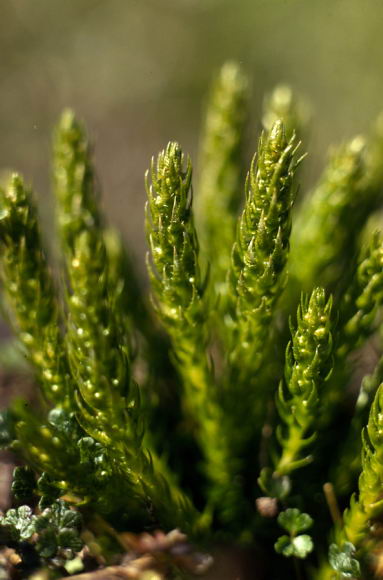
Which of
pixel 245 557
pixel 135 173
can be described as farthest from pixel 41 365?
pixel 135 173

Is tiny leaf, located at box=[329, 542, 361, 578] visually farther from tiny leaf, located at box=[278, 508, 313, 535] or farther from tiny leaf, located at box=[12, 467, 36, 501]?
tiny leaf, located at box=[12, 467, 36, 501]

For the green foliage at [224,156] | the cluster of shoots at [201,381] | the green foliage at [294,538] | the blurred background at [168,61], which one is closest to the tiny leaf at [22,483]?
the cluster of shoots at [201,381]

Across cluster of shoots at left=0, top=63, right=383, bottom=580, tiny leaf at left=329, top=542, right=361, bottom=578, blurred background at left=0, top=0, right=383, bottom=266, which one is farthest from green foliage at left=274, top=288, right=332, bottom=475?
blurred background at left=0, top=0, right=383, bottom=266

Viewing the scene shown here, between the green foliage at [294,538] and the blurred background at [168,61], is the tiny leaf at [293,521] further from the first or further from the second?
the blurred background at [168,61]

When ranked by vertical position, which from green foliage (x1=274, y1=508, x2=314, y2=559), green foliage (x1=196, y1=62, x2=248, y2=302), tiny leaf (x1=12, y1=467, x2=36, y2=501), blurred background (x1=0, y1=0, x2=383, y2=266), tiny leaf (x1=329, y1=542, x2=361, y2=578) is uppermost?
blurred background (x1=0, y1=0, x2=383, y2=266)

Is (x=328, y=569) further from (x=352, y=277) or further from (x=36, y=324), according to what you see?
(x=36, y=324)

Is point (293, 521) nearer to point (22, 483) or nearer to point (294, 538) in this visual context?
point (294, 538)
